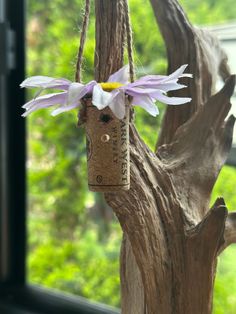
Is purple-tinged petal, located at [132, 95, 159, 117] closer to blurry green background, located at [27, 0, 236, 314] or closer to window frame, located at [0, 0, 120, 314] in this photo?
blurry green background, located at [27, 0, 236, 314]

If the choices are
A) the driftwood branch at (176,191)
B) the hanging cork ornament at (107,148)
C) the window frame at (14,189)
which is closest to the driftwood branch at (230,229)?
the driftwood branch at (176,191)

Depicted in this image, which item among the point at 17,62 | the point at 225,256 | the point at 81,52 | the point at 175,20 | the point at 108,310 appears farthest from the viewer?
the point at 17,62

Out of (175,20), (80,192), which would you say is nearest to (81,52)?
(175,20)

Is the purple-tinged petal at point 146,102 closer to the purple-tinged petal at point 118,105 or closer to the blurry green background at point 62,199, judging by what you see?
the purple-tinged petal at point 118,105

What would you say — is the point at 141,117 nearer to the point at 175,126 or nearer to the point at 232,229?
the point at 175,126

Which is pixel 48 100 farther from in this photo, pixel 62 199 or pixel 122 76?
pixel 62 199
